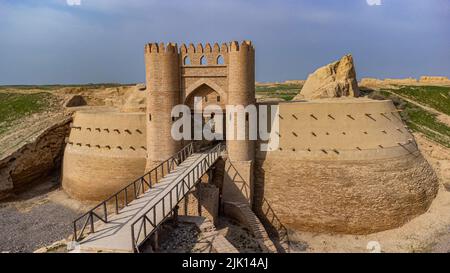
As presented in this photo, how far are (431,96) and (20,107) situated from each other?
124 feet

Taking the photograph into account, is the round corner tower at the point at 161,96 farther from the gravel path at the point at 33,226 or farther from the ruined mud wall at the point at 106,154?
the gravel path at the point at 33,226

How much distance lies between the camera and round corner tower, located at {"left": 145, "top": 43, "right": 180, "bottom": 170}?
17984 millimetres

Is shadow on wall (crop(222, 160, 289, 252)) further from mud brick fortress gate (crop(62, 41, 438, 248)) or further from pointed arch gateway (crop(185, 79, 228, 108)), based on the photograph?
pointed arch gateway (crop(185, 79, 228, 108))

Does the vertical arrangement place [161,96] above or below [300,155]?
above

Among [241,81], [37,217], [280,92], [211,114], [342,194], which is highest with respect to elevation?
[241,81]

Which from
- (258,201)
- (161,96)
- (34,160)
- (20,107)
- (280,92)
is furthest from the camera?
(280,92)

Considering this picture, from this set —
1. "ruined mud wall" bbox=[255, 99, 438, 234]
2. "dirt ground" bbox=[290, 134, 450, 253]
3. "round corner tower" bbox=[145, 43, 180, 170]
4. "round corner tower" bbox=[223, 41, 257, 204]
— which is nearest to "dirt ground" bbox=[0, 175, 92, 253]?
"round corner tower" bbox=[145, 43, 180, 170]

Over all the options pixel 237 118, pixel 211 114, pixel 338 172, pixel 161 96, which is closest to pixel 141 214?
pixel 237 118

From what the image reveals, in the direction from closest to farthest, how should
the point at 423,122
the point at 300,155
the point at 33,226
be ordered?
1. the point at 300,155
2. the point at 33,226
3. the point at 423,122

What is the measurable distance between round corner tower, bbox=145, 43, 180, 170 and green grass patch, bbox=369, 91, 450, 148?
17919 millimetres

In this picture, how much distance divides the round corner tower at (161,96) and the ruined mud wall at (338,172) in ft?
16.2

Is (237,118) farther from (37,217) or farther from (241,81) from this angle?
(37,217)

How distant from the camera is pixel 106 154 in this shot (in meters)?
20.7

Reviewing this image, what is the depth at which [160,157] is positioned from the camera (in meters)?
18.5
